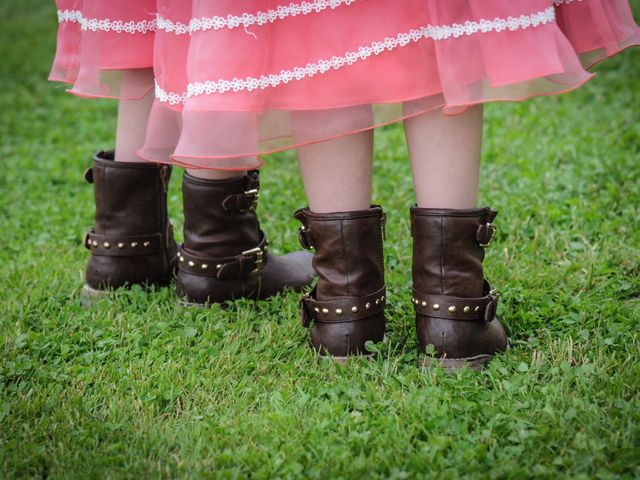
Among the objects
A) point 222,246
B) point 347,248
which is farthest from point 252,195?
point 347,248

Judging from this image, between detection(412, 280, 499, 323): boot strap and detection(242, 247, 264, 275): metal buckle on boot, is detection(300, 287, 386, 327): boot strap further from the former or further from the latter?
detection(242, 247, 264, 275): metal buckle on boot

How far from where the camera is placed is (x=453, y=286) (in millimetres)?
1611

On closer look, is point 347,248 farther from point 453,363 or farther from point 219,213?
point 219,213

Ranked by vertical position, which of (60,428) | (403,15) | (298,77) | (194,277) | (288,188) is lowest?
(60,428)

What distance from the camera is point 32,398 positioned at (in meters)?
1.60

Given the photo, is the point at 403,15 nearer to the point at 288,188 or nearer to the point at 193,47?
the point at 193,47

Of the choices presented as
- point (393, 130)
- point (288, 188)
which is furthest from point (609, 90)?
point (288, 188)

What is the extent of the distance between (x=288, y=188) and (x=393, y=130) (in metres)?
0.95

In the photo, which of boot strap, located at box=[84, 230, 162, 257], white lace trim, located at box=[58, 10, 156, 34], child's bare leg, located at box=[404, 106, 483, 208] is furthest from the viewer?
boot strap, located at box=[84, 230, 162, 257]

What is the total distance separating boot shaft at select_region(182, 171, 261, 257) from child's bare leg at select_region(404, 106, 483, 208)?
1.80 feet

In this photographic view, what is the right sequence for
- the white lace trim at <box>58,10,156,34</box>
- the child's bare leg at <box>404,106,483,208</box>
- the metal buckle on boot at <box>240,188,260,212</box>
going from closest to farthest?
the child's bare leg at <box>404,106,483,208</box>, the white lace trim at <box>58,10,156,34</box>, the metal buckle on boot at <box>240,188,260,212</box>

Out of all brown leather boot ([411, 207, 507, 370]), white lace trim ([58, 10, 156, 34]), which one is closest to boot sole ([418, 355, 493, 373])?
brown leather boot ([411, 207, 507, 370])

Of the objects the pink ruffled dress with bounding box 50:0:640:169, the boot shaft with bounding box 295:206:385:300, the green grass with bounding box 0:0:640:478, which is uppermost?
the pink ruffled dress with bounding box 50:0:640:169

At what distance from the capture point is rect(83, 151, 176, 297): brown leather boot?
2.05 m
